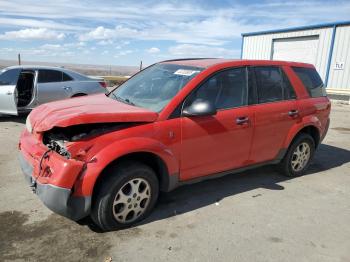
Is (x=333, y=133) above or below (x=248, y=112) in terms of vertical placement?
below

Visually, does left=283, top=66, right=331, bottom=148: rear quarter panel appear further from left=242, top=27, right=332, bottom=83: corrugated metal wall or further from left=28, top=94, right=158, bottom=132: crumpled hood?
left=242, top=27, right=332, bottom=83: corrugated metal wall

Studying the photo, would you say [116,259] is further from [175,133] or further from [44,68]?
[44,68]

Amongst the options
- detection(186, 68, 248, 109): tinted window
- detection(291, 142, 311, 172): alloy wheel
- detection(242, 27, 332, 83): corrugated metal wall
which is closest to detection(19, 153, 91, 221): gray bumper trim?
detection(186, 68, 248, 109): tinted window

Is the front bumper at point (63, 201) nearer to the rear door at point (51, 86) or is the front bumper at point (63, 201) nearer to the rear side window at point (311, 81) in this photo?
the rear side window at point (311, 81)

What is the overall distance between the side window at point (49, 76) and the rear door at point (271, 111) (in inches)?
254

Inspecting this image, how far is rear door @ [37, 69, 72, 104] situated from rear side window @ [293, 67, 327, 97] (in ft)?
20.9

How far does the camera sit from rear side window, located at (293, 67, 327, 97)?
5301 mm

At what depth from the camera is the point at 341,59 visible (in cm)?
1694

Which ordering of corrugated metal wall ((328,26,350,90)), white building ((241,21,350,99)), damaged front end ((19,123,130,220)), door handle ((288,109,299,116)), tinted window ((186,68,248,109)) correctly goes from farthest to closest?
white building ((241,21,350,99)) < corrugated metal wall ((328,26,350,90)) < door handle ((288,109,299,116)) < tinted window ((186,68,248,109)) < damaged front end ((19,123,130,220))

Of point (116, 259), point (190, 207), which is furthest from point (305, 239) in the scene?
point (116, 259)

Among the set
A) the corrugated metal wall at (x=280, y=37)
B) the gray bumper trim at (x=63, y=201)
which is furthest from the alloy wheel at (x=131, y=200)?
the corrugated metal wall at (x=280, y=37)

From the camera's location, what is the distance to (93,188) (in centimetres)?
324

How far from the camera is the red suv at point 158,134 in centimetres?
317

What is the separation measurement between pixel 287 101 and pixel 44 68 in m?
6.94
